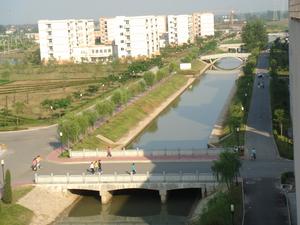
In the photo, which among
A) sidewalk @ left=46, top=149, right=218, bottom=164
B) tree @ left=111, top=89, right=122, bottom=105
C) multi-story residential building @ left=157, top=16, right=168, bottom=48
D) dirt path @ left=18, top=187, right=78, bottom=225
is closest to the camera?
dirt path @ left=18, top=187, right=78, bottom=225

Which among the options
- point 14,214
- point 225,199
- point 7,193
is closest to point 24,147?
point 7,193

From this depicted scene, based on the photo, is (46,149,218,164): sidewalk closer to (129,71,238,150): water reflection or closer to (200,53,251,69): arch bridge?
(129,71,238,150): water reflection

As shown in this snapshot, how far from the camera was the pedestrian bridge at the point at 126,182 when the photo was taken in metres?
21.0

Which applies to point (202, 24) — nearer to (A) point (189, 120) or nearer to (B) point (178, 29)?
(B) point (178, 29)

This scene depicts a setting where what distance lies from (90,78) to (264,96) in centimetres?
2510

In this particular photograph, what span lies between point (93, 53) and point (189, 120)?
150ft

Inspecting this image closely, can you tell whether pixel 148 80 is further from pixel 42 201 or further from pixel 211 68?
pixel 42 201

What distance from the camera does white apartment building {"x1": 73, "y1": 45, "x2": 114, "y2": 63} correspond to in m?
81.7

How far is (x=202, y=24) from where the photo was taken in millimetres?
122000

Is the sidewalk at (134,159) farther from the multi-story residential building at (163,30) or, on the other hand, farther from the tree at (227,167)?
the multi-story residential building at (163,30)

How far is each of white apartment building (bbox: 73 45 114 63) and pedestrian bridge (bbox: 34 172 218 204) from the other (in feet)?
197

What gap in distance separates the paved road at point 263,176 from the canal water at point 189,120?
123 inches

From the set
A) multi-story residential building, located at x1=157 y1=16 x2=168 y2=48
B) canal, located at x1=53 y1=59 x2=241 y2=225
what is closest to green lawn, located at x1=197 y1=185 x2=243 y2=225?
canal, located at x1=53 y1=59 x2=241 y2=225

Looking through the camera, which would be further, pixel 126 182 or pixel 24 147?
pixel 24 147
